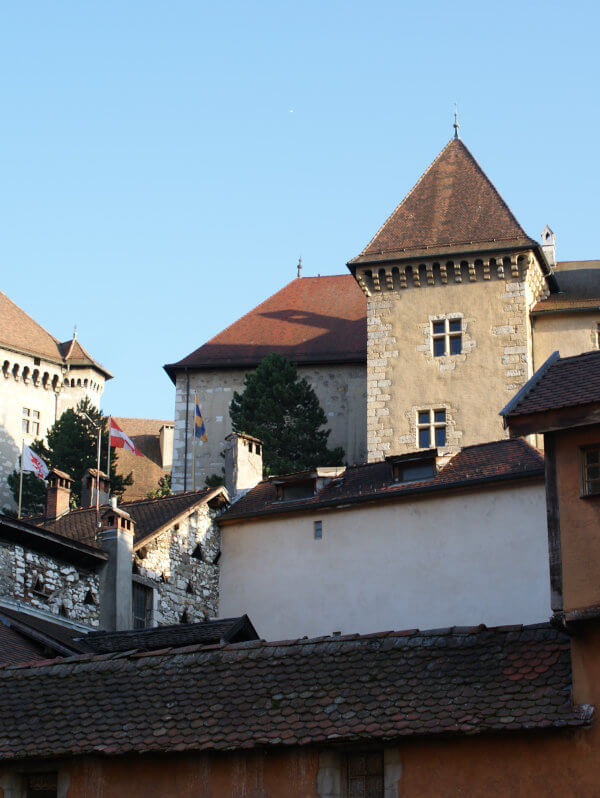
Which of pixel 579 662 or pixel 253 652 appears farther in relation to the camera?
pixel 253 652

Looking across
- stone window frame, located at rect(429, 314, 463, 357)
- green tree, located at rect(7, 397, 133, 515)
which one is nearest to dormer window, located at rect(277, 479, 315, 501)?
stone window frame, located at rect(429, 314, 463, 357)

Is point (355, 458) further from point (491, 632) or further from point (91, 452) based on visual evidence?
point (491, 632)

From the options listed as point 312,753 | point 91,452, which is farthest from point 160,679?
point 91,452

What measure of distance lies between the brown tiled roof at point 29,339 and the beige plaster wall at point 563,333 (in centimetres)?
3355

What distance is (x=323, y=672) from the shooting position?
14.9m

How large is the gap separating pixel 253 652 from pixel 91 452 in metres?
36.0

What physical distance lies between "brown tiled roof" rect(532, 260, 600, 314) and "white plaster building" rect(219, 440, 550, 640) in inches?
495

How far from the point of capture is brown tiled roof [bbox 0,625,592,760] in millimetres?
13516

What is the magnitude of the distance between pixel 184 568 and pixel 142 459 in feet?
144

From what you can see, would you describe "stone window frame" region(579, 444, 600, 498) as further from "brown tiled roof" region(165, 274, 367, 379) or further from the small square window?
"brown tiled roof" region(165, 274, 367, 379)

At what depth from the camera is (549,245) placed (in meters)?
45.1

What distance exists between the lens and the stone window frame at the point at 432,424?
1522 inches

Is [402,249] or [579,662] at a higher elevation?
[402,249]

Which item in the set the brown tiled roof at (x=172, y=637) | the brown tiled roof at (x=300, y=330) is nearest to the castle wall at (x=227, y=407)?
the brown tiled roof at (x=300, y=330)
